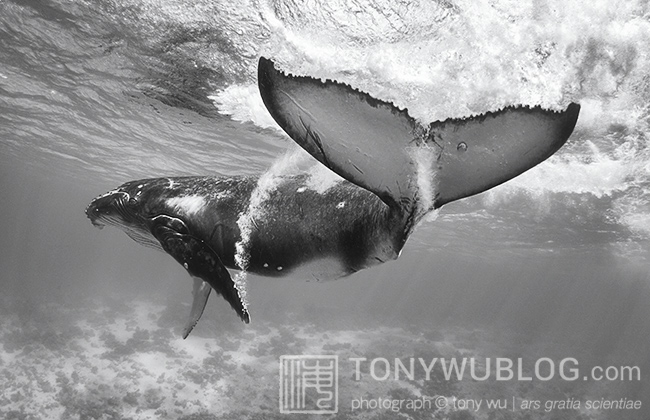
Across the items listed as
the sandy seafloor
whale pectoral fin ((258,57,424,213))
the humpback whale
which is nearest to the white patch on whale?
the humpback whale

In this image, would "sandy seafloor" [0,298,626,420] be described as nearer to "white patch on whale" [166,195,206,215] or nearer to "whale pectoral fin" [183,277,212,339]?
"whale pectoral fin" [183,277,212,339]

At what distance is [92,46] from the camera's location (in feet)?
34.0

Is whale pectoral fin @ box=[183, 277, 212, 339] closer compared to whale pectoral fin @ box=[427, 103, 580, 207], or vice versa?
whale pectoral fin @ box=[427, 103, 580, 207]

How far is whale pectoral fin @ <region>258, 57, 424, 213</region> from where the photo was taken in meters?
2.05

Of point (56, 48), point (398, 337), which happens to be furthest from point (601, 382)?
point (56, 48)

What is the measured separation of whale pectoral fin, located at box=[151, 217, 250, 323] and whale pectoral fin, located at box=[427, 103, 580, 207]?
1.69 meters

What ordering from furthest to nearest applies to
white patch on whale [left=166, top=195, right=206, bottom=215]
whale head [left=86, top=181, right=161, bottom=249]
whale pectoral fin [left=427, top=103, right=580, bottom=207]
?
whale head [left=86, top=181, right=161, bottom=249], white patch on whale [left=166, top=195, right=206, bottom=215], whale pectoral fin [left=427, top=103, right=580, bottom=207]

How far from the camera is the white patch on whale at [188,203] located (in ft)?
11.9

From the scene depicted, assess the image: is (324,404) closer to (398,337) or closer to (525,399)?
(525,399)

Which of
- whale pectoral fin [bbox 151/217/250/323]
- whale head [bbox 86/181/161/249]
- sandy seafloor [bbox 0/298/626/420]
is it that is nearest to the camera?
whale pectoral fin [bbox 151/217/250/323]

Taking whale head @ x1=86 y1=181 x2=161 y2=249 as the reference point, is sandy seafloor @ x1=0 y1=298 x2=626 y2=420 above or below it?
below

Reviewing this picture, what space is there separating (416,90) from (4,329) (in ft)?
86.2

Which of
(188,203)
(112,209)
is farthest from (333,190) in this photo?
(112,209)

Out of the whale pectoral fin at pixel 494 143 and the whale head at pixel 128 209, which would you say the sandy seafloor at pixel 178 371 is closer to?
the whale head at pixel 128 209
